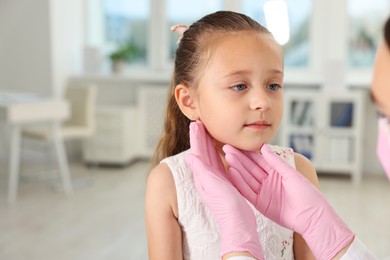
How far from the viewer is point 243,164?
88 cm

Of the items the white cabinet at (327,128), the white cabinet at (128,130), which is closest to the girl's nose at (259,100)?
the white cabinet at (327,128)

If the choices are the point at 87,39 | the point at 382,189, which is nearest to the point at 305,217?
the point at 382,189

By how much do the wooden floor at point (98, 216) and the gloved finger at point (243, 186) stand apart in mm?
1949

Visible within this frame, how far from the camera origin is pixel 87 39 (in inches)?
208

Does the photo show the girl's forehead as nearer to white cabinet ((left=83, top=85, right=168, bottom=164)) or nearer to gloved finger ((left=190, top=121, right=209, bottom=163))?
gloved finger ((left=190, top=121, right=209, bottom=163))

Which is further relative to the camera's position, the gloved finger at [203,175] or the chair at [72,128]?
the chair at [72,128]

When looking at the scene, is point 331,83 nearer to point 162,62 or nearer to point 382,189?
point 382,189

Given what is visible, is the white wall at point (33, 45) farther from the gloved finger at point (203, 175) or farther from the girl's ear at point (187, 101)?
the gloved finger at point (203, 175)

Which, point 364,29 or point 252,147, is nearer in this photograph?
point 252,147

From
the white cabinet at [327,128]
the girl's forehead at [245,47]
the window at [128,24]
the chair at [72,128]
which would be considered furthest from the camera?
the window at [128,24]

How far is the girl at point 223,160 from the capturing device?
825mm

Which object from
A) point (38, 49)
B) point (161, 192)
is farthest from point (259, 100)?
point (38, 49)

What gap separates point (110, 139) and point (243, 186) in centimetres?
393

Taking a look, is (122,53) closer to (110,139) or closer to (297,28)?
(110,139)
